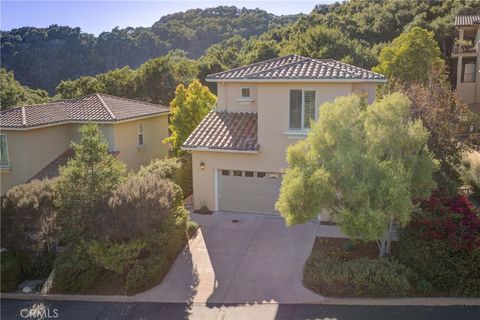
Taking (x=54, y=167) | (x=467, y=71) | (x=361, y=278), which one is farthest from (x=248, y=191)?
(x=467, y=71)

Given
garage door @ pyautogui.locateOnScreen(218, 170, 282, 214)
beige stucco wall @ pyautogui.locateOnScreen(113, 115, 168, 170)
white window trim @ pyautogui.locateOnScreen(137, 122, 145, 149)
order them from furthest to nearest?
white window trim @ pyautogui.locateOnScreen(137, 122, 145, 149) → beige stucco wall @ pyautogui.locateOnScreen(113, 115, 168, 170) → garage door @ pyautogui.locateOnScreen(218, 170, 282, 214)

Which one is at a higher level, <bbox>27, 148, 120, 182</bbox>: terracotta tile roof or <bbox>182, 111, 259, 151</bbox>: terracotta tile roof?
<bbox>182, 111, 259, 151</bbox>: terracotta tile roof

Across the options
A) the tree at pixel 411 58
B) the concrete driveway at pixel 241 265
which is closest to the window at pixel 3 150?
the concrete driveway at pixel 241 265

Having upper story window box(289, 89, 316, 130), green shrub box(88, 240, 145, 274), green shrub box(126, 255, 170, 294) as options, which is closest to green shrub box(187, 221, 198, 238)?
green shrub box(126, 255, 170, 294)

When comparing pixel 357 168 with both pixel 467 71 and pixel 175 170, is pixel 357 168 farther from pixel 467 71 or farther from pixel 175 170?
pixel 467 71

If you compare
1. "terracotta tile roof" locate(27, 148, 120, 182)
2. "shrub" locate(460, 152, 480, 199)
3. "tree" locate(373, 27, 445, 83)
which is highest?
"tree" locate(373, 27, 445, 83)

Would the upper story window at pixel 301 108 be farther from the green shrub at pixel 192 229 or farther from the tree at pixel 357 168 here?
the green shrub at pixel 192 229

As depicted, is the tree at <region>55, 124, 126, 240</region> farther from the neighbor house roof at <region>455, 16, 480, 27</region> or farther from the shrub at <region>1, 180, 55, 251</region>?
the neighbor house roof at <region>455, 16, 480, 27</region>
